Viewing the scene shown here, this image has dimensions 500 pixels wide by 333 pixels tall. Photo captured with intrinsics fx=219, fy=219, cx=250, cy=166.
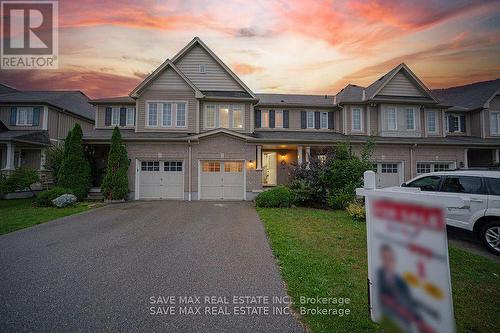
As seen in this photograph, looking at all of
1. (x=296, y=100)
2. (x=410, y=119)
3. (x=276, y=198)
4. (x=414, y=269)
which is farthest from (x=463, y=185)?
(x=296, y=100)

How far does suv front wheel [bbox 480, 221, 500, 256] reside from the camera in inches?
214

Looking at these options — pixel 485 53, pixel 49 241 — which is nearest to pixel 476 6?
pixel 485 53

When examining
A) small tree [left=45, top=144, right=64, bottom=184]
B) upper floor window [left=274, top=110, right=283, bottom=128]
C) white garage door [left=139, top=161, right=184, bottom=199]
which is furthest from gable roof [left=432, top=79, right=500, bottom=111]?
small tree [left=45, top=144, right=64, bottom=184]

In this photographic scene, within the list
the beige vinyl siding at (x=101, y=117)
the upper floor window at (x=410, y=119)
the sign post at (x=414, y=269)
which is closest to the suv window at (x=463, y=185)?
the sign post at (x=414, y=269)

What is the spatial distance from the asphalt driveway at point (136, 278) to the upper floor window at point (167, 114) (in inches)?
358

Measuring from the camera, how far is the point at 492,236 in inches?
218

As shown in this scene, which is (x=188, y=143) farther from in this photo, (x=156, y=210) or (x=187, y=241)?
(x=187, y=241)

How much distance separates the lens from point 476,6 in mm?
11258

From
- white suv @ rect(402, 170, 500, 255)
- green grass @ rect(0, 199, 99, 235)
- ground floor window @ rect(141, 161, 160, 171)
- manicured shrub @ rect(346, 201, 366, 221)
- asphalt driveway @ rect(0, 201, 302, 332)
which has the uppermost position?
ground floor window @ rect(141, 161, 160, 171)

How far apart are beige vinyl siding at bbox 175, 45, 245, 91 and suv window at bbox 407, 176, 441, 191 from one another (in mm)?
12483

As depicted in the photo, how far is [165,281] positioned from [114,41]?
18.3 metres

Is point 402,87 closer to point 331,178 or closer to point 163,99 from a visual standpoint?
point 331,178

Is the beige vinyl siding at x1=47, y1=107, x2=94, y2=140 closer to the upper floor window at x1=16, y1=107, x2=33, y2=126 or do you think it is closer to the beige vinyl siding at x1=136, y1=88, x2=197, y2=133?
the upper floor window at x1=16, y1=107, x2=33, y2=126

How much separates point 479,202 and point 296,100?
48.8 ft
